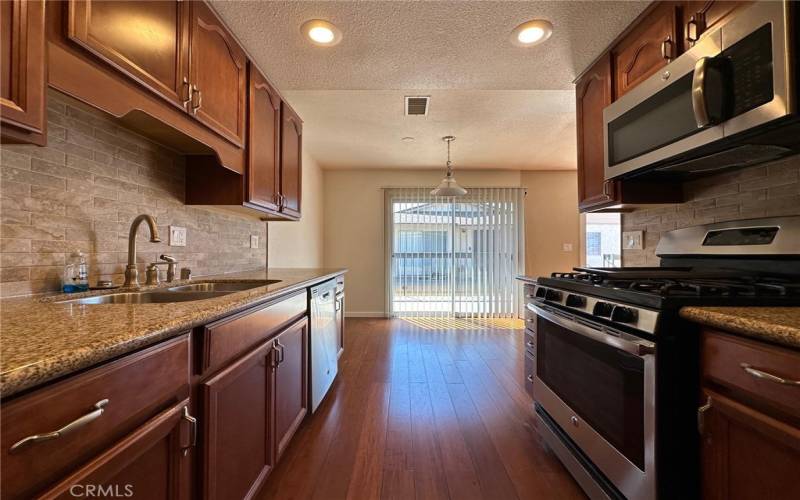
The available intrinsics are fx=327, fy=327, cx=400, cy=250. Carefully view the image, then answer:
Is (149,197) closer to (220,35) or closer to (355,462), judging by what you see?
(220,35)

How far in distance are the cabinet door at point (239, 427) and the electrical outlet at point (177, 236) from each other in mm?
899

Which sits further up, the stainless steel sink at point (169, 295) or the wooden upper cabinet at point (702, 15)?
the wooden upper cabinet at point (702, 15)

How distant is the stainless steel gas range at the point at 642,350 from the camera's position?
983 millimetres

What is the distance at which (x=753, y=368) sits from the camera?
2.53 ft

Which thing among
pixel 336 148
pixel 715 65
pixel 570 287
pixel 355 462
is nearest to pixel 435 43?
pixel 715 65

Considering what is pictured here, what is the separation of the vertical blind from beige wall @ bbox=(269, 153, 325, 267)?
107 cm

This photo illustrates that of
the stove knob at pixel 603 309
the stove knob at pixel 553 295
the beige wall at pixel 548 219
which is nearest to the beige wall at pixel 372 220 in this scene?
the beige wall at pixel 548 219

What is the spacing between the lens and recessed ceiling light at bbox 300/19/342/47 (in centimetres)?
158

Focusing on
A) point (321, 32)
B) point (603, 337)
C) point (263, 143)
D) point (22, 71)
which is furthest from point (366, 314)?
point (22, 71)

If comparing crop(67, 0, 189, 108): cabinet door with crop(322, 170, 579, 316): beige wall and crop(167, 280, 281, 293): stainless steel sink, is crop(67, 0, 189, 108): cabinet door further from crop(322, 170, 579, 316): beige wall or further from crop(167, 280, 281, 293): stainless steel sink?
crop(322, 170, 579, 316): beige wall

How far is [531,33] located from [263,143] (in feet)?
5.37

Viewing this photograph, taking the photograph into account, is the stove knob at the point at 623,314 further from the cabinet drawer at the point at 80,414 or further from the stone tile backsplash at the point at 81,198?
the stone tile backsplash at the point at 81,198

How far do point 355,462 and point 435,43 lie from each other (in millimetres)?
2168

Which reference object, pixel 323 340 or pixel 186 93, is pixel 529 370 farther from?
pixel 186 93
